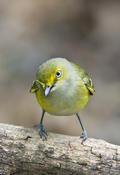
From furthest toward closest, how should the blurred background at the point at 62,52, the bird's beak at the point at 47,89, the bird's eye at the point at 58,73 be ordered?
the blurred background at the point at 62,52, the bird's eye at the point at 58,73, the bird's beak at the point at 47,89

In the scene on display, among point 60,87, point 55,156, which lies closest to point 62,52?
point 60,87

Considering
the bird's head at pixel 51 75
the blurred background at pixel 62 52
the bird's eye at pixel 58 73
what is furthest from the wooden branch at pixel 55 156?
the blurred background at pixel 62 52

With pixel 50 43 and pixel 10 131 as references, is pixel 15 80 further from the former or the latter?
pixel 10 131

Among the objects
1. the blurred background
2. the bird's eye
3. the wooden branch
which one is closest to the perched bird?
the bird's eye

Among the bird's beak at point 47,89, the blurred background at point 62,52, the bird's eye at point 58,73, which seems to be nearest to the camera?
the bird's beak at point 47,89

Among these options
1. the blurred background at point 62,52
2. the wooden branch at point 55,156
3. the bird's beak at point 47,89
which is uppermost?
the blurred background at point 62,52

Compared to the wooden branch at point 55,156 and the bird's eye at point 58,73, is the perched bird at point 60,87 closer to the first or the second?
the bird's eye at point 58,73

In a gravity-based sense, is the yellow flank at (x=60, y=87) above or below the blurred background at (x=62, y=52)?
below

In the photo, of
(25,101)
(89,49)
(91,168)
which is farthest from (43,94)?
(89,49)
